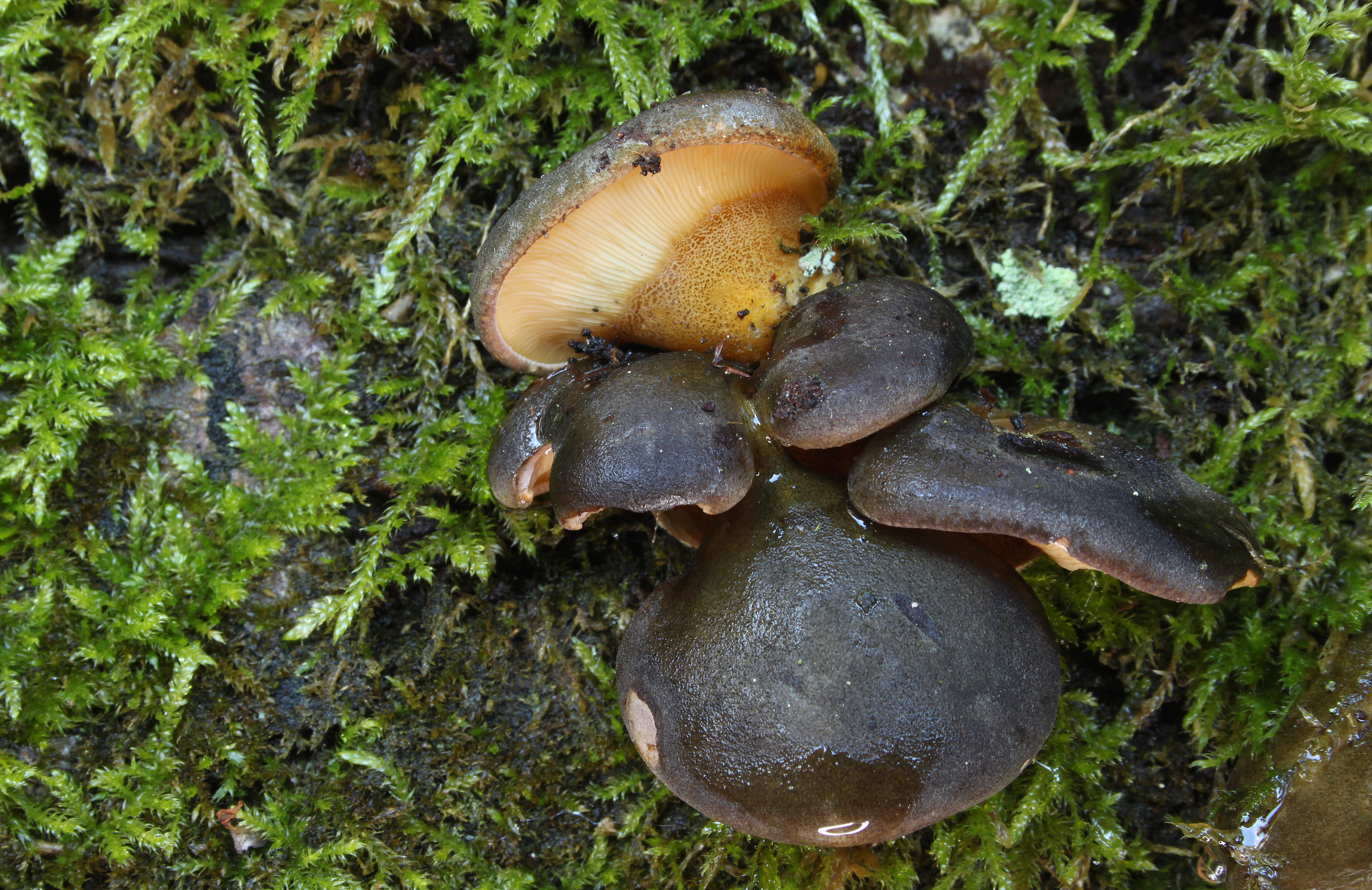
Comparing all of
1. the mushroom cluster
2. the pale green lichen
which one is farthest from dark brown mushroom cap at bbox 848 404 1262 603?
the pale green lichen

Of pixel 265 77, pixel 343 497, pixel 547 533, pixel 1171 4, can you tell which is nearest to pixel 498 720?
pixel 547 533

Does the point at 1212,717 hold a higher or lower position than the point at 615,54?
lower

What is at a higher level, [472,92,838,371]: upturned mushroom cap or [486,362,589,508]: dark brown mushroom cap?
[472,92,838,371]: upturned mushroom cap

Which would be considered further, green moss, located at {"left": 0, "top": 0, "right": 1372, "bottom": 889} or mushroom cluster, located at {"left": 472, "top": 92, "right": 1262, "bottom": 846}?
green moss, located at {"left": 0, "top": 0, "right": 1372, "bottom": 889}

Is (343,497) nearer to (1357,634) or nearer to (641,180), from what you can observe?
(641,180)

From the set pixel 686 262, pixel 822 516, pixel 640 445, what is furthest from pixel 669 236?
pixel 822 516

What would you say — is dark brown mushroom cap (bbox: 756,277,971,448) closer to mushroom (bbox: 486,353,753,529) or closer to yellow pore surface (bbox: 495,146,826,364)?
mushroom (bbox: 486,353,753,529)
